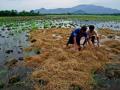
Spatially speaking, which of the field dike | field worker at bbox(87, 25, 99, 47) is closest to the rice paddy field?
the field dike

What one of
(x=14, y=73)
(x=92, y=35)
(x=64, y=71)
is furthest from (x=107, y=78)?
(x=92, y=35)

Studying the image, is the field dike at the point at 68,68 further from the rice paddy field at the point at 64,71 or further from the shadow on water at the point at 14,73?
the shadow on water at the point at 14,73

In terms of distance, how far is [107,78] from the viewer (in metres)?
11.0

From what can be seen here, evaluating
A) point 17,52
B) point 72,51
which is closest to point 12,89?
point 72,51

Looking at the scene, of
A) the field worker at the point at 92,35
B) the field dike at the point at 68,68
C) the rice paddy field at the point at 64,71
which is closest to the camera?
the field dike at the point at 68,68

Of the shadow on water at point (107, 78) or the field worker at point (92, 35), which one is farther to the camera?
the field worker at point (92, 35)

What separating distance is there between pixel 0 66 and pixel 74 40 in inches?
157

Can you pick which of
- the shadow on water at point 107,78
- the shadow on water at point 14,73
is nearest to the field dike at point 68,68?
the shadow on water at point 107,78

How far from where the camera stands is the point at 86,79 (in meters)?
10.5

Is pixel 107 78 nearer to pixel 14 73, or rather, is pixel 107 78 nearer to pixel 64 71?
pixel 64 71

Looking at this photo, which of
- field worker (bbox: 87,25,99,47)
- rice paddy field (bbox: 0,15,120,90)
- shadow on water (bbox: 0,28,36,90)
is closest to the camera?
rice paddy field (bbox: 0,15,120,90)

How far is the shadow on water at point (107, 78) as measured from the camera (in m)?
10.0

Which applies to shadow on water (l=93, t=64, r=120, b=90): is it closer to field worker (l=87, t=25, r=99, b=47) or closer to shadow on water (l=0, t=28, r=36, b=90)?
shadow on water (l=0, t=28, r=36, b=90)

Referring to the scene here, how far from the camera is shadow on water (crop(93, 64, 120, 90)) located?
32.9ft
